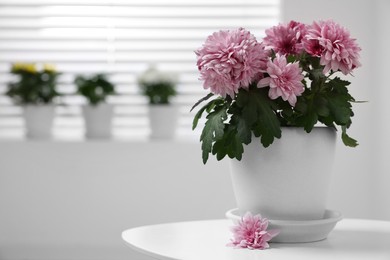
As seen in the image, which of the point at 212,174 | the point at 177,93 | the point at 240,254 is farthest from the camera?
the point at 177,93

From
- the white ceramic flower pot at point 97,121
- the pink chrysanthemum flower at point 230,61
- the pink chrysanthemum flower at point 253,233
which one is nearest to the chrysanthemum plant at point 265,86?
the pink chrysanthemum flower at point 230,61

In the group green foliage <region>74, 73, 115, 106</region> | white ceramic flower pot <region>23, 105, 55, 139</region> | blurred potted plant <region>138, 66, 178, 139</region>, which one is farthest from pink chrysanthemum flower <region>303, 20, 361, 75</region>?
white ceramic flower pot <region>23, 105, 55, 139</region>

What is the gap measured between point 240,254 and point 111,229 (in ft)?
5.15

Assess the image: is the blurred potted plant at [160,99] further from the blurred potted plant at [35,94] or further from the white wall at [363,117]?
the white wall at [363,117]

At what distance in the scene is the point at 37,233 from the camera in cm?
265

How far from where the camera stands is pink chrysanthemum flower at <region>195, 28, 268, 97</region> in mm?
1143

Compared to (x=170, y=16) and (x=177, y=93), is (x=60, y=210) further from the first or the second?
(x=170, y=16)

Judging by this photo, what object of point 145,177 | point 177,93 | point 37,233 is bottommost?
point 37,233

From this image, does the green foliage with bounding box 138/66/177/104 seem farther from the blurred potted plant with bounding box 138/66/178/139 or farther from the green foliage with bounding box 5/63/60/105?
the green foliage with bounding box 5/63/60/105

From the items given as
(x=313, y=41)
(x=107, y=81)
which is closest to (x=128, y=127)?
(x=107, y=81)

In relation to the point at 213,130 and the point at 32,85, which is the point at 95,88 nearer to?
the point at 32,85

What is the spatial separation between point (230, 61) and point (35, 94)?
1777 millimetres

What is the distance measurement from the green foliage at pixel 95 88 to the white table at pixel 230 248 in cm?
139

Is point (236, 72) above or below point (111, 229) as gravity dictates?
above
